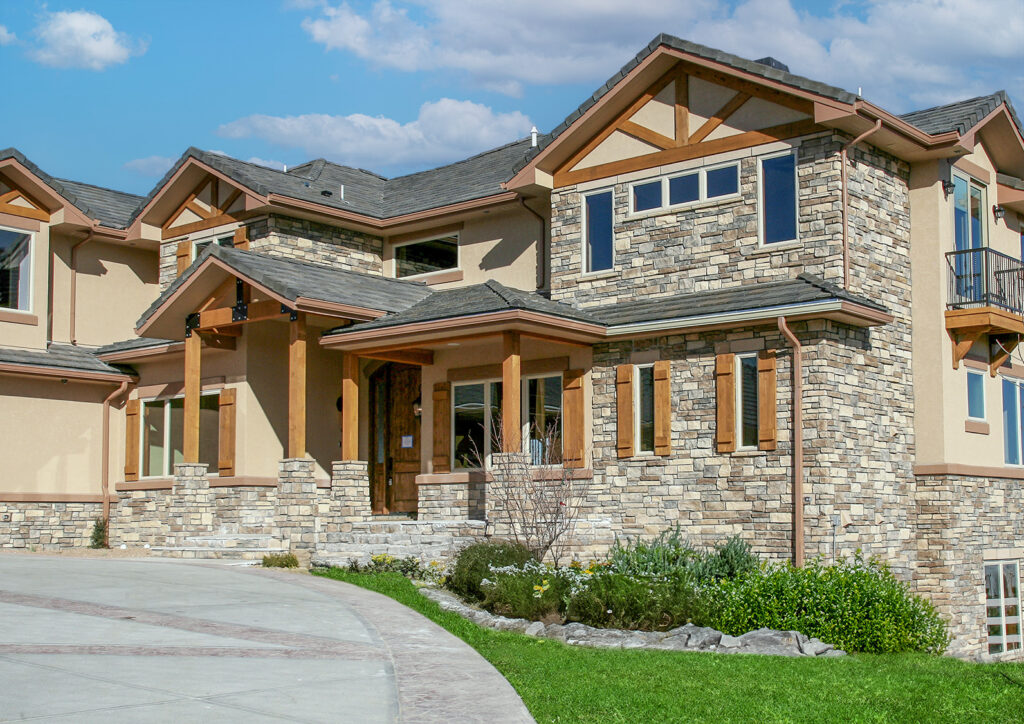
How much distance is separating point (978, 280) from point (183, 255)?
16.1 meters

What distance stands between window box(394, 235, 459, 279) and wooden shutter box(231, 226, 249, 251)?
3140mm

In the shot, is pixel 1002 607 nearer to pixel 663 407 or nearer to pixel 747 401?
pixel 747 401

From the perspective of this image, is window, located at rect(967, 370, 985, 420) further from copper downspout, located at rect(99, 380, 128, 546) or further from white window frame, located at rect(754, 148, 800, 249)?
copper downspout, located at rect(99, 380, 128, 546)

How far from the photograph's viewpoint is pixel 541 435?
20281mm

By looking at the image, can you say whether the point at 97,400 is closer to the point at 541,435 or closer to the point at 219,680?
the point at 541,435

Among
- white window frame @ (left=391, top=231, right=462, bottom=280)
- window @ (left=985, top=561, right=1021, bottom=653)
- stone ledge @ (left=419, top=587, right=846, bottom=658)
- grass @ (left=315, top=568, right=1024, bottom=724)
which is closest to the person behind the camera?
grass @ (left=315, top=568, right=1024, bottom=724)

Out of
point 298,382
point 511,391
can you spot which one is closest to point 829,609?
point 511,391

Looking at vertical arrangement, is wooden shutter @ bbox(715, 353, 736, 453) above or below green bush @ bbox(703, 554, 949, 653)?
above

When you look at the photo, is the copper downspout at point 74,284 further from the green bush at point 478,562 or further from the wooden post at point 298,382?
the green bush at point 478,562

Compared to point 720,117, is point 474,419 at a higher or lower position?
lower

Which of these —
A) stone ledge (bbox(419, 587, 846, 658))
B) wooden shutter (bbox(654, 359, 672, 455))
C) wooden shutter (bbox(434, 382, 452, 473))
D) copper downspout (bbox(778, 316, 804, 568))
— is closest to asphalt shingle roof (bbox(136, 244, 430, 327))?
wooden shutter (bbox(434, 382, 452, 473))

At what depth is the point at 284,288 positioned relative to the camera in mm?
20078

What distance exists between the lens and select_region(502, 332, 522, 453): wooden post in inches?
730

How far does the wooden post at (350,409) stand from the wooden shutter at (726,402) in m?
6.35
